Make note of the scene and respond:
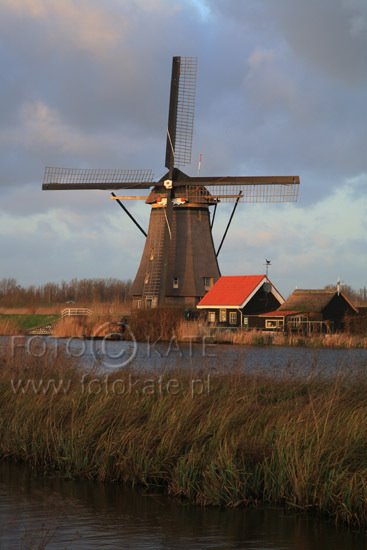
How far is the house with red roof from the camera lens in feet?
125

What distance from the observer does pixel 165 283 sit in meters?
36.2

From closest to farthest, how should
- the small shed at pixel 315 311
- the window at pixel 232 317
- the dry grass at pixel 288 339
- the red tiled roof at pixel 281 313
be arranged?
the dry grass at pixel 288 339 < the small shed at pixel 315 311 < the red tiled roof at pixel 281 313 < the window at pixel 232 317

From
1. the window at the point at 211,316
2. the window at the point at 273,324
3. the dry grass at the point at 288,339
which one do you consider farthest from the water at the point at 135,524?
the window at the point at 211,316

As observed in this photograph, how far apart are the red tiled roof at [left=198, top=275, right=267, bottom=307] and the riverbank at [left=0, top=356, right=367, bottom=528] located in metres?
26.9

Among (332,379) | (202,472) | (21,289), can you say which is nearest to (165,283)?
(332,379)

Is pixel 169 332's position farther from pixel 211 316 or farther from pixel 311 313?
pixel 311 313

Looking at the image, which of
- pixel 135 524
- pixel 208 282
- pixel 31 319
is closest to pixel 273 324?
pixel 208 282

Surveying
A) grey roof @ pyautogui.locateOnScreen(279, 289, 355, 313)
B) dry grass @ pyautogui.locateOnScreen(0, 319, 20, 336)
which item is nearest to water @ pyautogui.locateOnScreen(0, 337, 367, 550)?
dry grass @ pyautogui.locateOnScreen(0, 319, 20, 336)

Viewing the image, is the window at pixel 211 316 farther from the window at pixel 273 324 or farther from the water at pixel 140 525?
the water at pixel 140 525

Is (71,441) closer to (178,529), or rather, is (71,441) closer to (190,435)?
(190,435)

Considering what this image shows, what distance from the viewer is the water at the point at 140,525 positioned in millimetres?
6948

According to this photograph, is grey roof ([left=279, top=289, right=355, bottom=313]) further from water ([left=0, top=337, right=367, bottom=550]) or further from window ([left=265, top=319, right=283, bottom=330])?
water ([left=0, top=337, right=367, bottom=550])

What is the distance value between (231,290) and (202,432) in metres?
30.5

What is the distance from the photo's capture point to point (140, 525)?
754 cm
